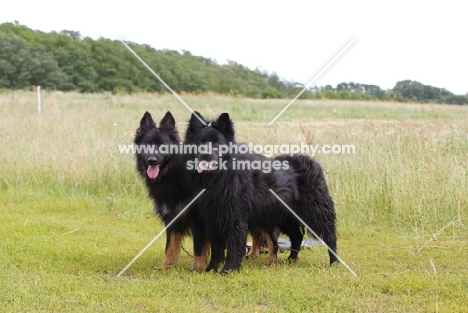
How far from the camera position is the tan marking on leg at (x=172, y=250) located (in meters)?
6.41

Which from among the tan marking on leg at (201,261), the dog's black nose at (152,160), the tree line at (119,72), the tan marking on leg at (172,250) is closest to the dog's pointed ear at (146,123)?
the dog's black nose at (152,160)

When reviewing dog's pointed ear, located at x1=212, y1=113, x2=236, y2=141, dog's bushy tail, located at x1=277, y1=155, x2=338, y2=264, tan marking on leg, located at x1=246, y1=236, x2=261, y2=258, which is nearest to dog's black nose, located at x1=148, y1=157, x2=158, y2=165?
dog's pointed ear, located at x1=212, y1=113, x2=236, y2=141

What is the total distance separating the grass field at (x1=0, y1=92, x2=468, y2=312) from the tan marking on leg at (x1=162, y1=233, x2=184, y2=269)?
0.19m

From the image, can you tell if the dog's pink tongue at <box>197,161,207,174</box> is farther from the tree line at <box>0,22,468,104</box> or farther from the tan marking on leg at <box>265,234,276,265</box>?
the tree line at <box>0,22,468,104</box>

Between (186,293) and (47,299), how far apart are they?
1.23m

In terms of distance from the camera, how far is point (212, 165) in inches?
233

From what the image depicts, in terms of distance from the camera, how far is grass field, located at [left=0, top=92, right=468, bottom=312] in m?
4.96

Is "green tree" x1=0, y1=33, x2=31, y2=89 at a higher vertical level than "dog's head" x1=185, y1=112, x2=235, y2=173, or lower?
higher

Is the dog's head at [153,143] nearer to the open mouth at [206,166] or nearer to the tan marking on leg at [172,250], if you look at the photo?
the open mouth at [206,166]

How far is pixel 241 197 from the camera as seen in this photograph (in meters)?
6.16

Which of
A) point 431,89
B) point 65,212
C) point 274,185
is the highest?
point 431,89

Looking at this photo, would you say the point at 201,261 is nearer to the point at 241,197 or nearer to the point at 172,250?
the point at 172,250

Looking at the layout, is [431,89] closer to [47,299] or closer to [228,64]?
[228,64]

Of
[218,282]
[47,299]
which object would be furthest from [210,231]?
[47,299]
